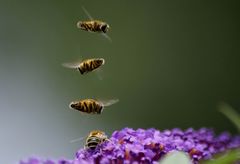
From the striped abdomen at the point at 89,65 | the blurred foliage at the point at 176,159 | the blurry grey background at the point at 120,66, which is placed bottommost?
the blurred foliage at the point at 176,159

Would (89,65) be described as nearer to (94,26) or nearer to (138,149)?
(94,26)

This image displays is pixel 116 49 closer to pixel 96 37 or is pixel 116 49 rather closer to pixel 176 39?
pixel 96 37

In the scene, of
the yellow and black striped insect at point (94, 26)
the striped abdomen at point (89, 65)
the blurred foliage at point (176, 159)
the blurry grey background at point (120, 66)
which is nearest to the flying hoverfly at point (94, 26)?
the yellow and black striped insect at point (94, 26)

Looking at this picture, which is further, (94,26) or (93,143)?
(94,26)

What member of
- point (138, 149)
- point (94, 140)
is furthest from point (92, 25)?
point (138, 149)

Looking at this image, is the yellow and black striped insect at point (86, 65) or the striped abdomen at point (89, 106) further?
the yellow and black striped insect at point (86, 65)

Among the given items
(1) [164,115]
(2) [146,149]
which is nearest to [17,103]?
(1) [164,115]

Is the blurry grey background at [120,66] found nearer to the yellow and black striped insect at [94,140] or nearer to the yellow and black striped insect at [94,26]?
the yellow and black striped insect at [94,26]

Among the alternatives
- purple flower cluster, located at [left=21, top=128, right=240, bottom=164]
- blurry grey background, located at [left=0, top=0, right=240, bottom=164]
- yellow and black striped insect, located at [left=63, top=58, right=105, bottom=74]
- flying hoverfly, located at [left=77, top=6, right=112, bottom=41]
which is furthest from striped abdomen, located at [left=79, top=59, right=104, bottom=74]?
blurry grey background, located at [left=0, top=0, right=240, bottom=164]

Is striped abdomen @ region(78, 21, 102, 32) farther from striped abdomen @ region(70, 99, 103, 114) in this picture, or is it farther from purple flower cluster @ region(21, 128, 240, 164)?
purple flower cluster @ region(21, 128, 240, 164)
